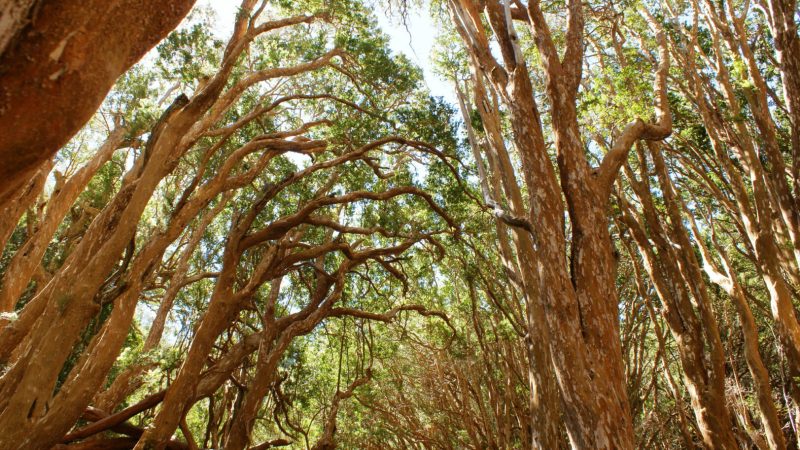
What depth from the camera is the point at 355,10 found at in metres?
8.70

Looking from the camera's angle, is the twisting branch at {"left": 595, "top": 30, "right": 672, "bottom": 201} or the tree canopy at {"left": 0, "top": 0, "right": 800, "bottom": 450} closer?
the tree canopy at {"left": 0, "top": 0, "right": 800, "bottom": 450}

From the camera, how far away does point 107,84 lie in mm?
1283

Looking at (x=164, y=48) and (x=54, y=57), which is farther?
(x=164, y=48)

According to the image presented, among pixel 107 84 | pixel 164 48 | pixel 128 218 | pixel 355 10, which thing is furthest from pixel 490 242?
pixel 107 84

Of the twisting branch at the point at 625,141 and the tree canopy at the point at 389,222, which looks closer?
the tree canopy at the point at 389,222

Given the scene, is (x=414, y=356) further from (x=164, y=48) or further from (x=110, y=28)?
(x=110, y=28)

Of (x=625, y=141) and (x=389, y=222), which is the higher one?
(x=389, y=222)

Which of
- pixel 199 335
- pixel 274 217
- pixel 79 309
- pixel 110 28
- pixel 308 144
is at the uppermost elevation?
pixel 274 217

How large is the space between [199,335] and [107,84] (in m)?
4.27

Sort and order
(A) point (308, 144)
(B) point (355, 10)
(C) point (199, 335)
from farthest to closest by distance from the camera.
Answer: (B) point (355, 10) → (A) point (308, 144) → (C) point (199, 335)

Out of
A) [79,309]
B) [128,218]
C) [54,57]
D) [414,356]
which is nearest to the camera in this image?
[54,57]

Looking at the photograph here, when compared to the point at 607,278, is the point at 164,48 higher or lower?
higher

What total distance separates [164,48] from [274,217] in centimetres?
314

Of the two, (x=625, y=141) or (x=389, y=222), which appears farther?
(x=389, y=222)
